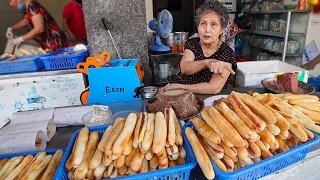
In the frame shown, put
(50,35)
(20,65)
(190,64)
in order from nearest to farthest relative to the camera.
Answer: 1. (190,64)
2. (20,65)
3. (50,35)

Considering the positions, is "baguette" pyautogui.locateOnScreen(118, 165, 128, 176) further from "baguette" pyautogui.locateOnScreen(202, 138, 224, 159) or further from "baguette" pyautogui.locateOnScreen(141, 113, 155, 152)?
"baguette" pyautogui.locateOnScreen(202, 138, 224, 159)

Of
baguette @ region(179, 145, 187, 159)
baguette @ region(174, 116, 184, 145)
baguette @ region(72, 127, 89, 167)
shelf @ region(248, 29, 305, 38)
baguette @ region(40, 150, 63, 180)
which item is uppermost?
shelf @ region(248, 29, 305, 38)

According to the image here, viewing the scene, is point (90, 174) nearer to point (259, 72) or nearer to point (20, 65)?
point (259, 72)

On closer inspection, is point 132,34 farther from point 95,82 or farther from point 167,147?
point 167,147

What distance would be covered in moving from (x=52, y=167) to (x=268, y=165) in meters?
0.89

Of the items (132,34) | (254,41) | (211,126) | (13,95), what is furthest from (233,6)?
(211,126)

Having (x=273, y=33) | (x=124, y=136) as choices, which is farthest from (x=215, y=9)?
(x=273, y=33)

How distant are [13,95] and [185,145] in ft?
8.54

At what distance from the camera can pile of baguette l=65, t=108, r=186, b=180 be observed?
800mm

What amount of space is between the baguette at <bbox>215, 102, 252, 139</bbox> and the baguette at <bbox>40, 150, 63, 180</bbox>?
751mm

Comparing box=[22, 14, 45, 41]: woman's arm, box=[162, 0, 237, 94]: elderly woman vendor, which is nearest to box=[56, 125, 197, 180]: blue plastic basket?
box=[162, 0, 237, 94]: elderly woman vendor

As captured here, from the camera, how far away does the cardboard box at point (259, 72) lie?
2.11m

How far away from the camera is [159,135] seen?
33.6 inches

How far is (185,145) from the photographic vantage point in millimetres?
925
